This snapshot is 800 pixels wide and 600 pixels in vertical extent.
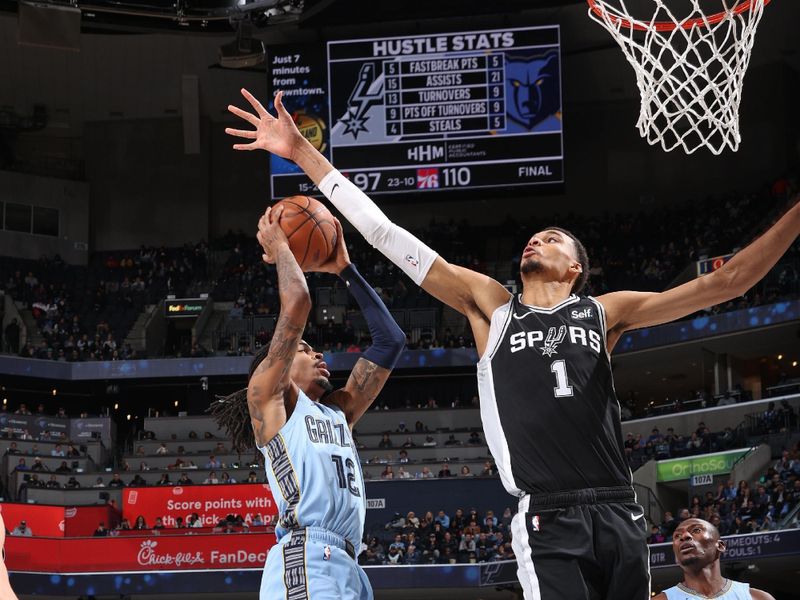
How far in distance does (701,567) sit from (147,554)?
1559cm

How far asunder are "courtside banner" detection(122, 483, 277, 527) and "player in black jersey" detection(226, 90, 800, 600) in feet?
58.9

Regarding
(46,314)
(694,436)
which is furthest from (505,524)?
(46,314)

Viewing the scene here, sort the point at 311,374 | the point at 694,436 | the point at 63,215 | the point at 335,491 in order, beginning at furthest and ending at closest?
the point at 63,215 → the point at 694,436 → the point at 311,374 → the point at 335,491

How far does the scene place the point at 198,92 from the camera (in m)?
33.2

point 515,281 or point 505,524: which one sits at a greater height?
point 515,281

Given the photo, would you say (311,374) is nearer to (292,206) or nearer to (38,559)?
(292,206)

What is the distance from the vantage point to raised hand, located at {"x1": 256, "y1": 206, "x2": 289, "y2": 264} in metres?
4.82

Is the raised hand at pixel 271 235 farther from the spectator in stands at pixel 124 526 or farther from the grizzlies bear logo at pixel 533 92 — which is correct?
the grizzlies bear logo at pixel 533 92

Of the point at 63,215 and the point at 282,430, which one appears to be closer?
the point at 282,430

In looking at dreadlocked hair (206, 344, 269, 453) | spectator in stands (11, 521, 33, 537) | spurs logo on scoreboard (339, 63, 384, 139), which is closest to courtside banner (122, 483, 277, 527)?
spectator in stands (11, 521, 33, 537)

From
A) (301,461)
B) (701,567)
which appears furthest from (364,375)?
(701,567)

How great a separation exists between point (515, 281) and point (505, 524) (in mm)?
10042

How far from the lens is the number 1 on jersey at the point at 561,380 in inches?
152

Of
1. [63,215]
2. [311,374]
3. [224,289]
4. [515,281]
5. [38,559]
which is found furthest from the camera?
[63,215]
